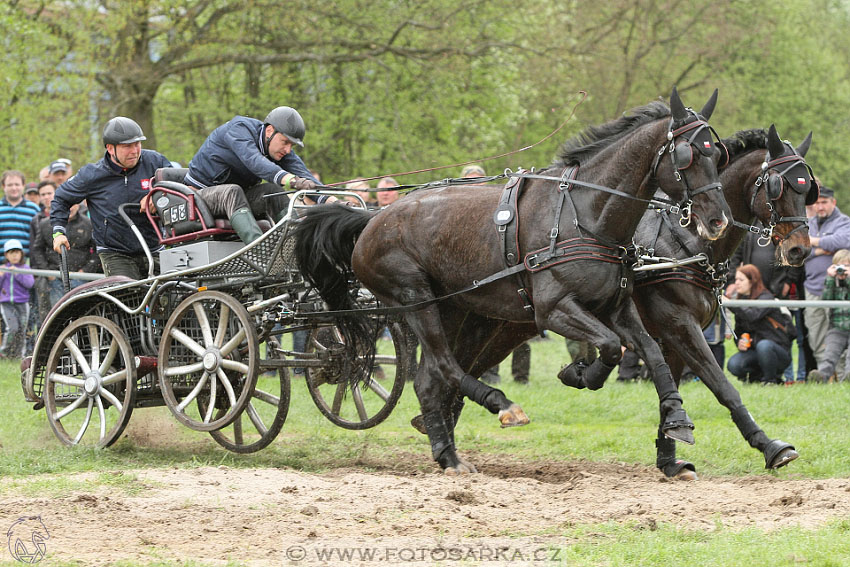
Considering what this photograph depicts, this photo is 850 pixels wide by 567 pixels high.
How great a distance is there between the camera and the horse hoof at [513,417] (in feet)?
21.9

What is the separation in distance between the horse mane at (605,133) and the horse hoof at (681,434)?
174cm

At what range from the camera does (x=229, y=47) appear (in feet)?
62.3

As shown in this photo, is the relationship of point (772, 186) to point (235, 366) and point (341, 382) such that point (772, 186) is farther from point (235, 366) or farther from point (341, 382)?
point (235, 366)

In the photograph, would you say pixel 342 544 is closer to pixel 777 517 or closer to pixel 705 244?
pixel 777 517

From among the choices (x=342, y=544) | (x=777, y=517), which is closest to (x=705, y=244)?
(x=777, y=517)

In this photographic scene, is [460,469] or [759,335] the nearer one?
[460,469]

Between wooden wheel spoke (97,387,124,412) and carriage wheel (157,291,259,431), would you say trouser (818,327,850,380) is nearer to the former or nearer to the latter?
carriage wheel (157,291,259,431)

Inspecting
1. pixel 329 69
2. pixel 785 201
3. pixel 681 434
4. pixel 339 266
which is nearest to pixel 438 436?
pixel 339 266

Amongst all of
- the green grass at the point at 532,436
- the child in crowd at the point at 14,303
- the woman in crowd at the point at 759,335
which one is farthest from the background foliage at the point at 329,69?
the green grass at the point at 532,436

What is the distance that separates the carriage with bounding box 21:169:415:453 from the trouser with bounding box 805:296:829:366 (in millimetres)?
5405

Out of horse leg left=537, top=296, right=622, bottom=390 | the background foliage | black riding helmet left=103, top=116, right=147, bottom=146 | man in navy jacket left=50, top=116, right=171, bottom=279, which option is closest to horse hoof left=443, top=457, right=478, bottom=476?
horse leg left=537, top=296, right=622, bottom=390

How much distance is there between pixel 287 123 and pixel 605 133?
7.50 feet

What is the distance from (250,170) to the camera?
7.79 metres

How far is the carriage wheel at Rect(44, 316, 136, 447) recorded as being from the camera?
7.95 metres
